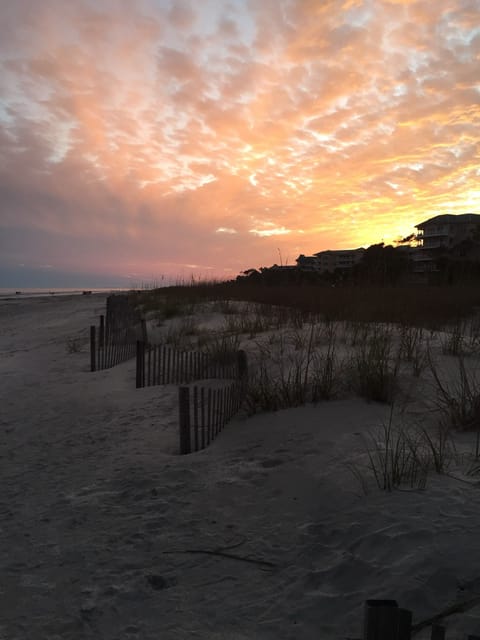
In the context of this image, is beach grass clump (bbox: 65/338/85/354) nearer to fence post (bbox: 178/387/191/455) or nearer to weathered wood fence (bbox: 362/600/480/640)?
fence post (bbox: 178/387/191/455)

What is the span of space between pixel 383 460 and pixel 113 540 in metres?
1.88

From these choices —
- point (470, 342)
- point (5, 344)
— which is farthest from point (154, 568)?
point (5, 344)

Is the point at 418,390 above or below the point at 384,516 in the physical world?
above

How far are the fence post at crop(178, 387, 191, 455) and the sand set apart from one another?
0.14 meters

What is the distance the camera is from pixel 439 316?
8977 millimetres

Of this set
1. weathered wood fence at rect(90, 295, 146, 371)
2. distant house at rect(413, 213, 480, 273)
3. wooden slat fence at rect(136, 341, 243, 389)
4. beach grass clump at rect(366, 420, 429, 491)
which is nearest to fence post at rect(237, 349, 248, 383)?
wooden slat fence at rect(136, 341, 243, 389)

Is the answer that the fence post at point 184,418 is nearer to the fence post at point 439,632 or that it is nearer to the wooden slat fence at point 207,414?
the wooden slat fence at point 207,414

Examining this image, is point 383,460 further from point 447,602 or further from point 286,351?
point 286,351

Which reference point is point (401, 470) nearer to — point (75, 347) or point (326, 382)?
Answer: point (326, 382)

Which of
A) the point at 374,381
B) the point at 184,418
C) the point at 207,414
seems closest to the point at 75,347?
the point at 207,414

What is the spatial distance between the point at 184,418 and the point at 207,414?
21.6 inches

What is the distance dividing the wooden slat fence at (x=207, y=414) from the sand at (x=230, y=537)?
0.18 m

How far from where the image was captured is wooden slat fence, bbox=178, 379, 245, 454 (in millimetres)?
3819

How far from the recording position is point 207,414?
14.2ft
